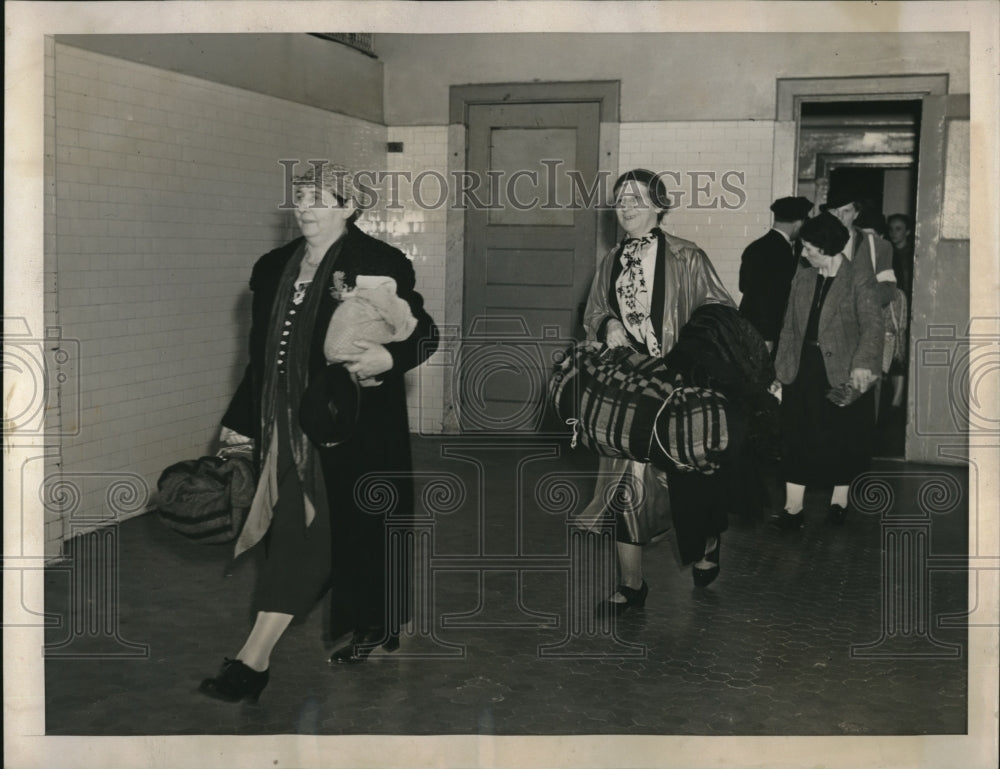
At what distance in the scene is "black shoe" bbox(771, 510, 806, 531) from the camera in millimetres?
6969

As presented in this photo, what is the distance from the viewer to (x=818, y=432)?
7.04 m

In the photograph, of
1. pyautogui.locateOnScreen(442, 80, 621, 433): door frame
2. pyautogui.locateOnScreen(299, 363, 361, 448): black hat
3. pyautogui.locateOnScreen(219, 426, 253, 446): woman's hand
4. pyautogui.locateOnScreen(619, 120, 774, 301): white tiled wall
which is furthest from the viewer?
pyautogui.locateOnScreen(442, 80, 621, 433): door frame

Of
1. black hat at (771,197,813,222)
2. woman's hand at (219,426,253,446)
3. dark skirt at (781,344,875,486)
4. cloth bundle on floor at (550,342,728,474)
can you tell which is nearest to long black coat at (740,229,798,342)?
black hat at (771,197,813,222)

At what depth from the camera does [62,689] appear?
4.47m

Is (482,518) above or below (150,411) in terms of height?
below

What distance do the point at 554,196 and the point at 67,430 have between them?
439 cm

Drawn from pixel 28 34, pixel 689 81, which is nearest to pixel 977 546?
pixel 28 34

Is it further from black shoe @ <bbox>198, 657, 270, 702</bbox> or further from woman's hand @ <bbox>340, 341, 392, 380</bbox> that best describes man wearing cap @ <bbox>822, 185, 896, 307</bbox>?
black shoe @ <bbox>198, 657, 270, 702</bbox>

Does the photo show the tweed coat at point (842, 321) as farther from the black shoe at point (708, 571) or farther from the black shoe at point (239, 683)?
the black shoe at point (239, 683)

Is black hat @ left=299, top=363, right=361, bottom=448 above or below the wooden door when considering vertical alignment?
below

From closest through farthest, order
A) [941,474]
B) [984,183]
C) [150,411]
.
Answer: [984,183] → [150,411] → [941,474]

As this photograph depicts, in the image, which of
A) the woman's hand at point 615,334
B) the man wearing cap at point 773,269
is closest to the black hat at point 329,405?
the woman's hand at point 615,334

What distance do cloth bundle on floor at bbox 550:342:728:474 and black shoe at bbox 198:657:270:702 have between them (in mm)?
1712
